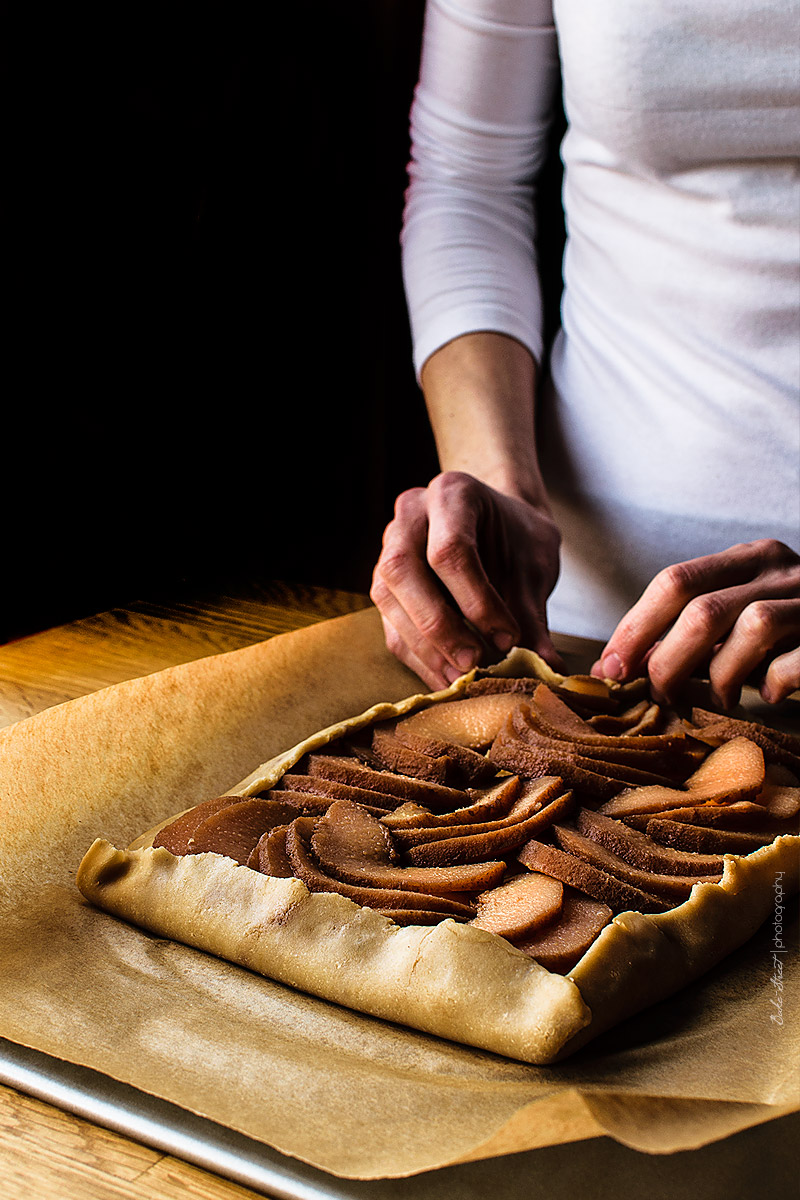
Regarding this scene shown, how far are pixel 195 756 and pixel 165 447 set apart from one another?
68.9 inches

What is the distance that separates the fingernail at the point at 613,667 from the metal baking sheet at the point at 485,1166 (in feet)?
3.49

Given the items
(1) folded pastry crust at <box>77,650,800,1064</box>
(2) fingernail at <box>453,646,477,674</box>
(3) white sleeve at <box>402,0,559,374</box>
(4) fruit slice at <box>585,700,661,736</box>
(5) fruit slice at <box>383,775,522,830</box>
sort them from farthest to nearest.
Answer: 1. (3) white sleeve at <box>402,0,559,374</box>
2. (2) fingernail at <box>453,646,477,674</box>
3. (4) fruit slice at <box>585,700,661,736</box>
4. (5) fruit slice at <box>383,775,522,830</box>
5. (1) folded pastry crust at <box>77,650,800,1064</box>

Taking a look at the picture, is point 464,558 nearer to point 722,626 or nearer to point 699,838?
point 722,626

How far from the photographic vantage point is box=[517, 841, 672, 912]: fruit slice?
1322mm

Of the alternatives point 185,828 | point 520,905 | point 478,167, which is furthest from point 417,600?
point 478,167

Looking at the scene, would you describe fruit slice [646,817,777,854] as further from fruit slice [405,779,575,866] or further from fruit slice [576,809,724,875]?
fruit slice [405,779,575,866]

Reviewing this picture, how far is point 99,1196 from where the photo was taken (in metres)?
0.89

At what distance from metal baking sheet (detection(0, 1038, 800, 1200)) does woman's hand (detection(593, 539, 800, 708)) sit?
99 cm

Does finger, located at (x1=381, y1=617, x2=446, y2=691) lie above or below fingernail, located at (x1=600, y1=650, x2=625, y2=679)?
below

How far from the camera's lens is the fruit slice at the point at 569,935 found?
1195 mm

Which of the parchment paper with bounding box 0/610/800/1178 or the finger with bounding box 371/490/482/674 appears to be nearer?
the parchment paper with bounding box 0/610/800/1178

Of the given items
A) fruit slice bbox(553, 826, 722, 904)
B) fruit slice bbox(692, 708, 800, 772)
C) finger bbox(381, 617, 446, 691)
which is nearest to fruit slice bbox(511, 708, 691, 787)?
fruit slice bbox(692, 708, 800, 772)

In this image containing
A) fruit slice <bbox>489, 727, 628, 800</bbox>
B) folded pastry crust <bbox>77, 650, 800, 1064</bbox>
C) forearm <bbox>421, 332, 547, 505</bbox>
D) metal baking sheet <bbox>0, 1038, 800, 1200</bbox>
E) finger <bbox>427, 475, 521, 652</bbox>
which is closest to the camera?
metal baking sheet <bbox>0, 1038, 800, 1200</bbox>

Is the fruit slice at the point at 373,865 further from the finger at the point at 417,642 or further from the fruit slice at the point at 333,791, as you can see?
the finger at the point at 417,642
